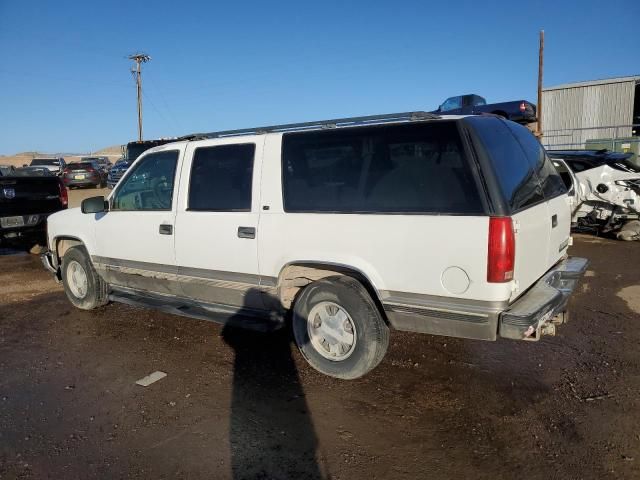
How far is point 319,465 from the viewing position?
9.48 ft

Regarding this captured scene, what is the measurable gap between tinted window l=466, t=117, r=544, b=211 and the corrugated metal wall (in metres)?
24.6

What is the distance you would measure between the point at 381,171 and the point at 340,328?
1226 mm

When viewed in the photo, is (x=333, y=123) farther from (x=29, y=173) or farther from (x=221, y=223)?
(x=29, y=173)


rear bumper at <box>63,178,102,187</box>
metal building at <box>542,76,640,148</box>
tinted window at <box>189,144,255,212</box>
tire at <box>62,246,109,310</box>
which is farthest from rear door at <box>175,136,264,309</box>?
metal building at <box>542,76,640,148</box>

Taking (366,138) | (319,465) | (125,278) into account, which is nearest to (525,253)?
(366,138)

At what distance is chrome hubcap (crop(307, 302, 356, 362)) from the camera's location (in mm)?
3836

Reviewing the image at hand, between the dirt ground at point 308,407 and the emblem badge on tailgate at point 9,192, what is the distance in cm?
436

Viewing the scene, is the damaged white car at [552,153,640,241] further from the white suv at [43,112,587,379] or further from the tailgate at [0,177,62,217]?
the tailgate at [0,177,62,217]

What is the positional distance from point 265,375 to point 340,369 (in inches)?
25.3

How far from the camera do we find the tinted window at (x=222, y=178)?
13.9 feet

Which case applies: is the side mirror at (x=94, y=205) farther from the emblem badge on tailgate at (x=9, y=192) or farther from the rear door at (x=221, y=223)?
the emblem badge on tailgate at (x=9, y=192)

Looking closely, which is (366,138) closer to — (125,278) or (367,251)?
(367,251)

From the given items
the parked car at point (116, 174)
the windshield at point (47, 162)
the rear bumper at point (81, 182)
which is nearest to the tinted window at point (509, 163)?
the parked car at point (116, 174)

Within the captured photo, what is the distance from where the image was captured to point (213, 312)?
4605mm
